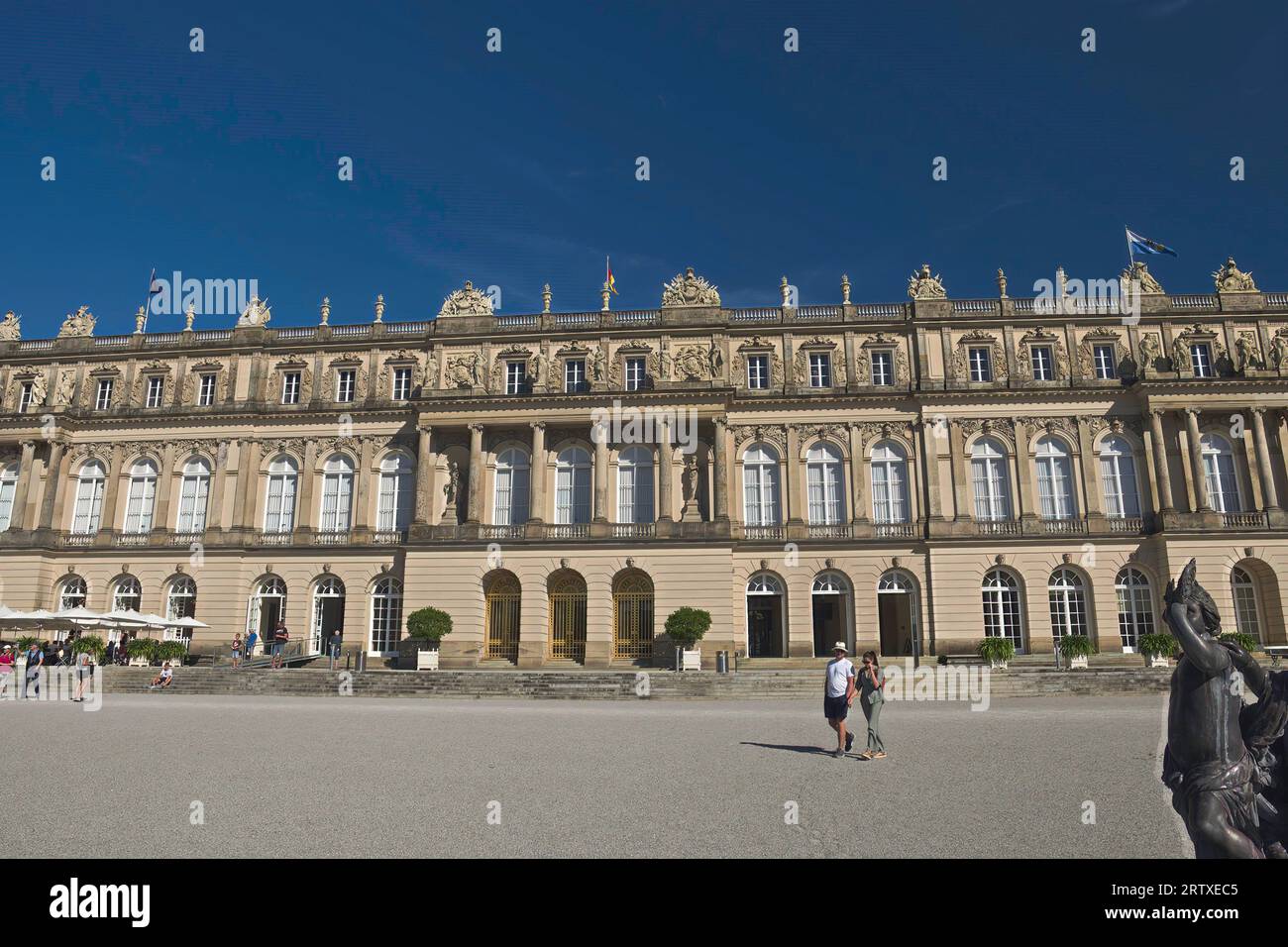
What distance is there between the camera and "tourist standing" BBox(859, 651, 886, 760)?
42.3 feet

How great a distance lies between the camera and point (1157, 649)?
28.7 metres

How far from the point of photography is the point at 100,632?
37.4m

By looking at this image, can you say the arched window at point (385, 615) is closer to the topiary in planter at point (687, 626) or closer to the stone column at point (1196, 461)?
the topiary in planter at point (687, 626)

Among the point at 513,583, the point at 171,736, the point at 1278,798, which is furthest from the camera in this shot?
the point at 513,583

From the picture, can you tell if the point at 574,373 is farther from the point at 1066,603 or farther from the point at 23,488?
the point at 23,488

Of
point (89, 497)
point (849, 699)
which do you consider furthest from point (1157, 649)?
point (89, 497)

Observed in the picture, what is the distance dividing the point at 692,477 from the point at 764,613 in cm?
671

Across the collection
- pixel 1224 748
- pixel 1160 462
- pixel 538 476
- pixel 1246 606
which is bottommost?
pixel 1224 748

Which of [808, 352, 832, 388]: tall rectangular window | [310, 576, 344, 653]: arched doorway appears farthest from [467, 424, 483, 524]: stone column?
[808, 352, 832, 388]: tall rectangular window

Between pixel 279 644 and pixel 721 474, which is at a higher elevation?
pixel 721 474

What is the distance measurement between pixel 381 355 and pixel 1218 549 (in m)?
37.4

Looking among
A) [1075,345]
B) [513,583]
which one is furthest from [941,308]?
[513,583]

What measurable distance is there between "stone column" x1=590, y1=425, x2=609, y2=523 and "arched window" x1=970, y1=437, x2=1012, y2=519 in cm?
1595
